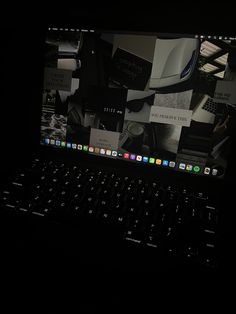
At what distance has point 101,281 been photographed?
45 cm

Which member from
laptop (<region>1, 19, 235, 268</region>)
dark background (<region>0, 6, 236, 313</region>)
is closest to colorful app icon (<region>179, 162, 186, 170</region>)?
laptop (<region>1, 19, 235, 268</region>)

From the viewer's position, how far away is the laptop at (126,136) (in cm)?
51

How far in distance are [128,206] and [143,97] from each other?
36 centimetres

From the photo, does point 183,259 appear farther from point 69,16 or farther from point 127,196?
point 69,16

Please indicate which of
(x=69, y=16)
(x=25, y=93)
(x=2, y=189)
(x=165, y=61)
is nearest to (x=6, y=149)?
(x=25, y=93)

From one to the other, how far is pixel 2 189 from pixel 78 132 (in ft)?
1.06

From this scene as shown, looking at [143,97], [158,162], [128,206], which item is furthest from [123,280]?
[143,97]

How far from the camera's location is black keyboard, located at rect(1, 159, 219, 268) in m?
0.45

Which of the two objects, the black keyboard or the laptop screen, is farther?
the laptop screen

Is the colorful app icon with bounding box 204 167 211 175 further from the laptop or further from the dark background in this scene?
the dark background

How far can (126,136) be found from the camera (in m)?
0.77

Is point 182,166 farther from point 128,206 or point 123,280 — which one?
point 123,280

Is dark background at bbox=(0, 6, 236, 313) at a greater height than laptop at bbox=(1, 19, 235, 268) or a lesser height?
lesser

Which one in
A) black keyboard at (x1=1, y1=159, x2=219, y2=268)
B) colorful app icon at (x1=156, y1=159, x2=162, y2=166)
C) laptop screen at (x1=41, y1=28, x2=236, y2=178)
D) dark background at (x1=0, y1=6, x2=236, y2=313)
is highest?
laptop screen at (x1=41, y1=28, x2=236, y2=178)
